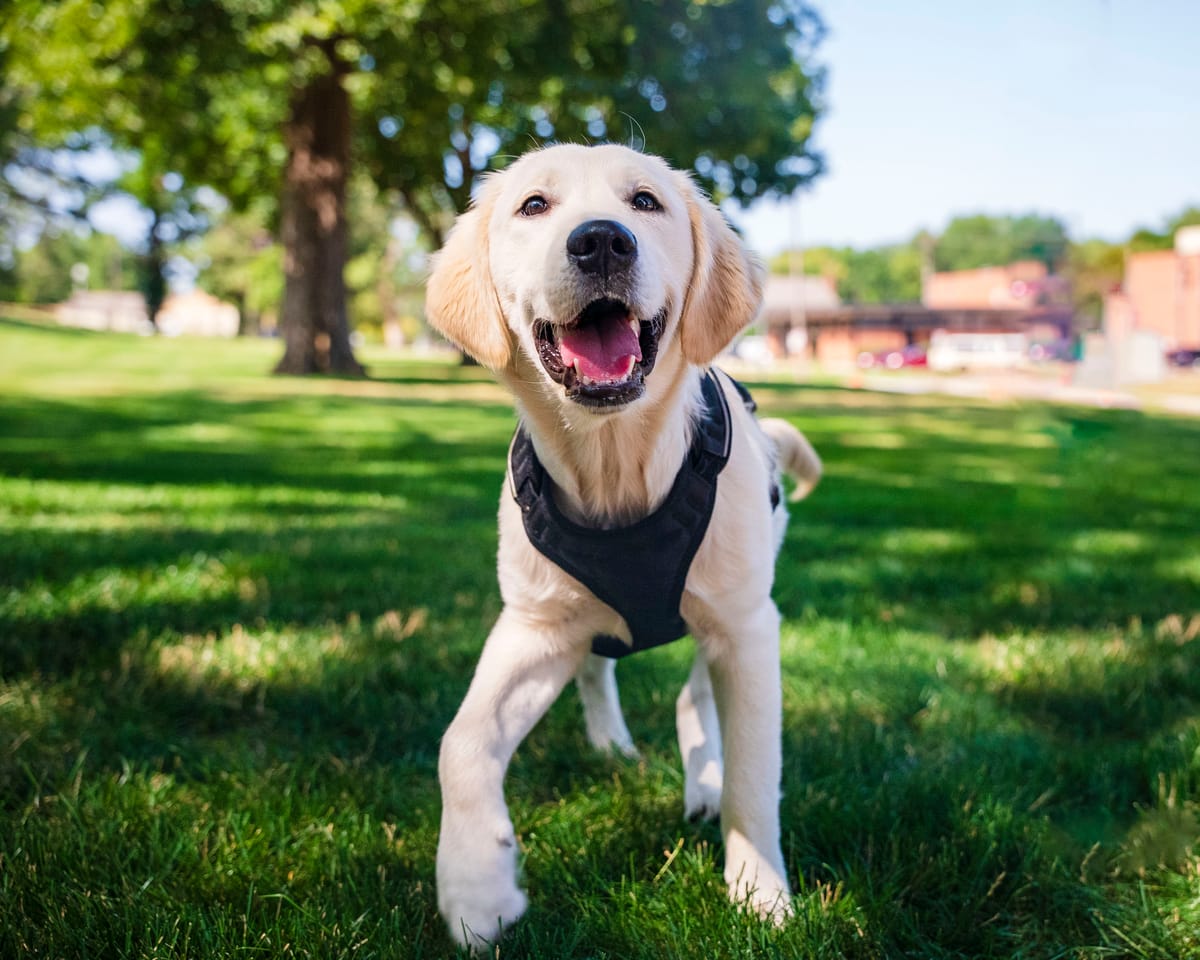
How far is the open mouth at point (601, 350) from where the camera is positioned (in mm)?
2180

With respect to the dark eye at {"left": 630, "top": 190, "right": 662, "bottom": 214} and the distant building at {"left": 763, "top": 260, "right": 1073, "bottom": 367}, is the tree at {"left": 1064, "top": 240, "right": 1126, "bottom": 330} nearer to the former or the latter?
the distant building at {"left": 763, "top": 260, "right": 1073, "bottom": 367}

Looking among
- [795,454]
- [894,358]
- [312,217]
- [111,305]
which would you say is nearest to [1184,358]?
[894,358]

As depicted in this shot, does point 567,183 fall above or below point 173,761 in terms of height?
above

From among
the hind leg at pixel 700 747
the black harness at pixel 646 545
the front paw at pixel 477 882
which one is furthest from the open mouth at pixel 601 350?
the front paw at pixel 477 882

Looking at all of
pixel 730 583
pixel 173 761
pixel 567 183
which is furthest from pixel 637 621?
pixel 173 761

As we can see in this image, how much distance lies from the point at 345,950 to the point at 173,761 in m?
1.11

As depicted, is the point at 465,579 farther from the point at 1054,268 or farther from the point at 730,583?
the point at 1054,268

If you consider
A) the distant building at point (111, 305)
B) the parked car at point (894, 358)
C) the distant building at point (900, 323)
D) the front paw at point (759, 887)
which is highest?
the distant building at point (111, 305)

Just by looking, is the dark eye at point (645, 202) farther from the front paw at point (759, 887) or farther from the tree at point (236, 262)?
the tree at point (236, 262)

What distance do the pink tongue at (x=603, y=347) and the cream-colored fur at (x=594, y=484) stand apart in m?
0.06

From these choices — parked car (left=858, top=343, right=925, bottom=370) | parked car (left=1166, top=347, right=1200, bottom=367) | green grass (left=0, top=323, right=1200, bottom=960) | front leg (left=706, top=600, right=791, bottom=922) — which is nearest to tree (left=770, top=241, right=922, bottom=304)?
parked car (left=858, top=343, right=925, bottom=370)

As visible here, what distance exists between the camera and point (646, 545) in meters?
2.21

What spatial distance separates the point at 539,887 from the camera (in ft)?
7.29

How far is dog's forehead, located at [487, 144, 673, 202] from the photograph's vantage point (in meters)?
2.39
